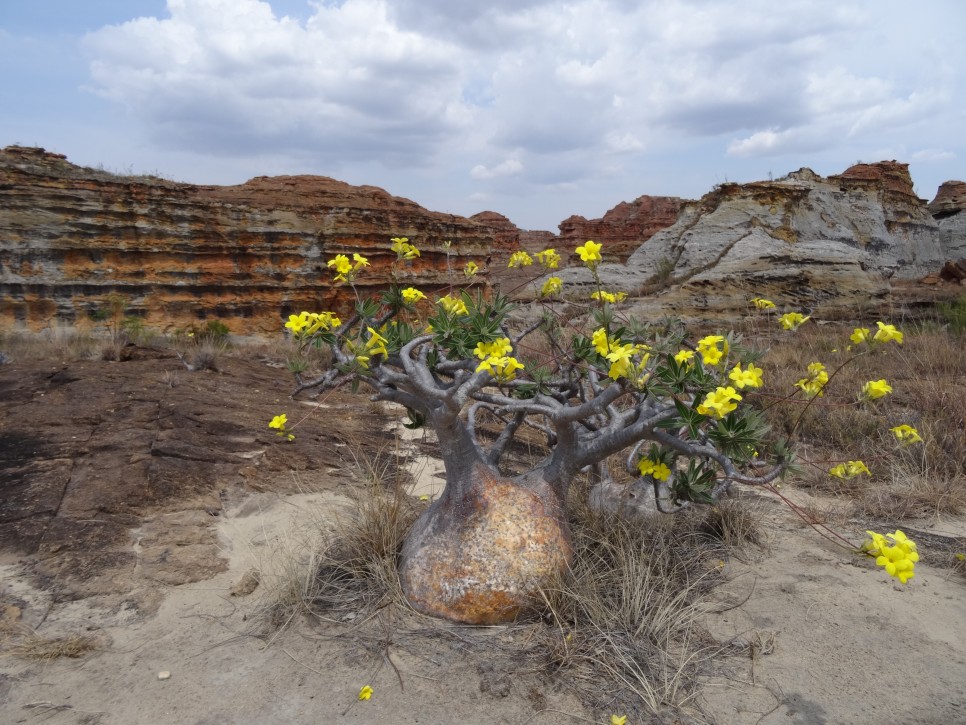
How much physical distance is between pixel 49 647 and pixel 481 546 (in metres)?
1.70

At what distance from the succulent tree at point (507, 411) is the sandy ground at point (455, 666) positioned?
278 millimetres

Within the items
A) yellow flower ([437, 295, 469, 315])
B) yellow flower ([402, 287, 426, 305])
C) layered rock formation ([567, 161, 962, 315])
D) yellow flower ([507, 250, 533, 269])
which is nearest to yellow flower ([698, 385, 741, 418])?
yellow flower ([437, 295, 469, 315])

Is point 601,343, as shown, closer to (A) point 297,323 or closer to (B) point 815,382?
(B) point 815,382

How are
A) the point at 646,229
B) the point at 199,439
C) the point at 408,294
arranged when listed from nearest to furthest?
the point at 408,294 → the point at 199,439 → the point at 646,229

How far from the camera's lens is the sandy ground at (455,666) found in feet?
5.95

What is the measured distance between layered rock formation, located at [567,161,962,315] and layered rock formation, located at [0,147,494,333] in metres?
5.59

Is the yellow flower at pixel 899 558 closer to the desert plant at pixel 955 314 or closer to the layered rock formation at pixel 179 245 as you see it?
the layered rock formation at pixel 179 245

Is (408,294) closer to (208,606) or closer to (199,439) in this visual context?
(208,606)

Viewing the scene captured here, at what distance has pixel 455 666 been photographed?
2.02 meters

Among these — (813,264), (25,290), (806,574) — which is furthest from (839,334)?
(25,290)

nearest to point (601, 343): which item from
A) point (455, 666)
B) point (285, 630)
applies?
point (455, 666)

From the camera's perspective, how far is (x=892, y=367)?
6.43m

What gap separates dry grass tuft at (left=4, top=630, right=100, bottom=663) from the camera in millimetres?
2168

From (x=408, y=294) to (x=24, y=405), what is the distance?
13.4ft
